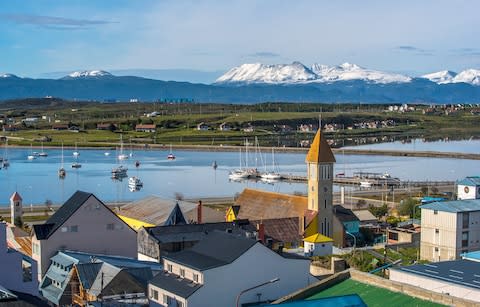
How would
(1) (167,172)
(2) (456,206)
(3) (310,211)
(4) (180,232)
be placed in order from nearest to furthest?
(4) (180,232)
(2) (456,206)
(3) (310,211)
(1) (167,172)

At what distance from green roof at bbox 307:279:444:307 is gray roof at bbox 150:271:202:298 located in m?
1.93

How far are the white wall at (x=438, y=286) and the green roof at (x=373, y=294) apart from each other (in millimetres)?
1272

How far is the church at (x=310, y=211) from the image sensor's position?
19.4m

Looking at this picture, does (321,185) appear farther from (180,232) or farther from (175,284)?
(175,284)

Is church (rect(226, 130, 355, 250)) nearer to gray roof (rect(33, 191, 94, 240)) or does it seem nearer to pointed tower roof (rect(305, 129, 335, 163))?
pointed tower roof (rect(305, 129, 335, 163))

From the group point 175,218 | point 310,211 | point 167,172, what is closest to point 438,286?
point 175,218

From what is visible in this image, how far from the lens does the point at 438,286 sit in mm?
10570

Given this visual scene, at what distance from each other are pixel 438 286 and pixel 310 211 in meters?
9.68

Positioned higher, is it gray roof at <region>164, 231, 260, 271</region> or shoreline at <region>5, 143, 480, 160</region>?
gray roof at <region>164, 231, 260, 271</region>

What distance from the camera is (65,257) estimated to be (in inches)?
546

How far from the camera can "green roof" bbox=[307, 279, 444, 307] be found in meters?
9.03

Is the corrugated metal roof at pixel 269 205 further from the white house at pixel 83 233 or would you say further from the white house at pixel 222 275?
the white house at pixel 222 275

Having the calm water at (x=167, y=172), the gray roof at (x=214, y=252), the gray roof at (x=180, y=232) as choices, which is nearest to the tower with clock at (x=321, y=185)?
the gray roof at (x=180, y=232)

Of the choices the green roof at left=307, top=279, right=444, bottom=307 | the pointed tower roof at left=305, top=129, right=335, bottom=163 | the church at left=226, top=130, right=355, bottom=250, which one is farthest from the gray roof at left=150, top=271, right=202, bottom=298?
the pointed tower roof at left=305, top=129, right=335, bottom=163
